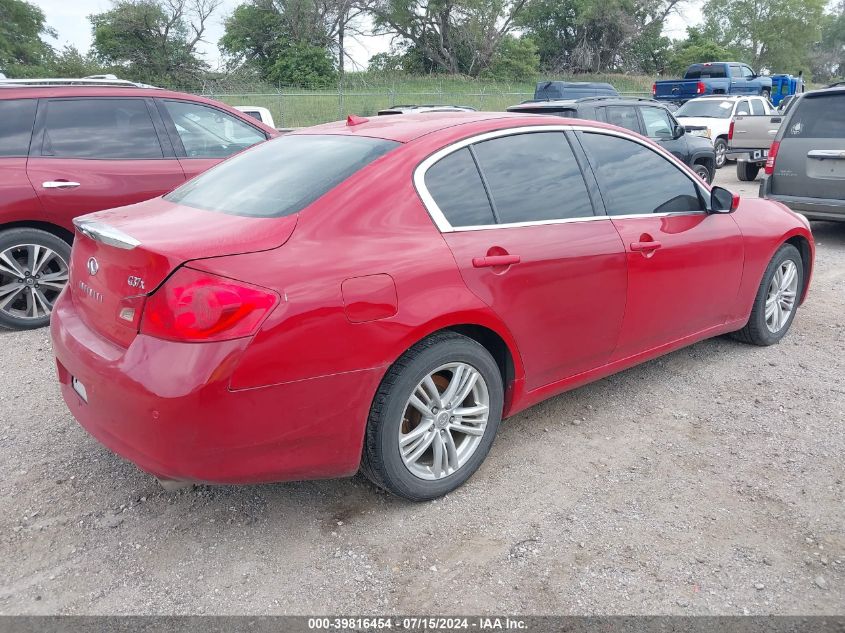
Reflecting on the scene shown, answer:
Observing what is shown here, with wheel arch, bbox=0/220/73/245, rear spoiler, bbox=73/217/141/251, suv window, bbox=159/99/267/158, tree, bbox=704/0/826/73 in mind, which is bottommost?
wheel arch, bbox=0/220/73/245

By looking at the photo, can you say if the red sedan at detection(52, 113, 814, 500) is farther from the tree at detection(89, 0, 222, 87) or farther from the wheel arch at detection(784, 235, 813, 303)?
the tree at detection(89, 0, 222, 87)

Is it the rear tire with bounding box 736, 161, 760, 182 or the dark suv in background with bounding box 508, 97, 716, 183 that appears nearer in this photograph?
the dark suv in background with bounding box 508, 97, 716, 183

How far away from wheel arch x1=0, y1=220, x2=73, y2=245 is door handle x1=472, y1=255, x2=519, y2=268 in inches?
154

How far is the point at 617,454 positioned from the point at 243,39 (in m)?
43.0

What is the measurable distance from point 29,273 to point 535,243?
A: 13.4 ft

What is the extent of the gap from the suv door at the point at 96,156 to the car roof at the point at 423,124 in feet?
8.32

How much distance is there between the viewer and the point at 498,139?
3.36m

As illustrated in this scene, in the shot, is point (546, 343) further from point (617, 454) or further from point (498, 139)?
point (498, 139)

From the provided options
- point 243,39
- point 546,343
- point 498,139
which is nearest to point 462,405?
point 546,343

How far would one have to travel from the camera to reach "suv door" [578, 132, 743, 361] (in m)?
3.70

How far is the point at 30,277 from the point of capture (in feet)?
17.6

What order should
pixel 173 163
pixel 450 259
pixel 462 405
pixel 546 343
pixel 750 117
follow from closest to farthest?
pixel 450 259
pixel 462 405
pixel 546 343
pixel 173 163
pixel 750 117

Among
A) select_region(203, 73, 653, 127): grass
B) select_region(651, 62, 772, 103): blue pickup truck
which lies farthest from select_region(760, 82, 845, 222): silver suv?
select_region(203, 73, 653, 127): grass

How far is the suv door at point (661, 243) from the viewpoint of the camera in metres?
Result: 3.70
